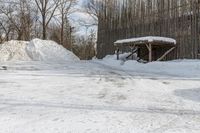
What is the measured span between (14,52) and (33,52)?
140 cm

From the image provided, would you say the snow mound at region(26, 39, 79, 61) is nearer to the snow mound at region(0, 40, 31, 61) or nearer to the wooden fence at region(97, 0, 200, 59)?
the snow mound at region(0, 40, 31, 61)

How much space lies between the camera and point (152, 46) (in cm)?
1891

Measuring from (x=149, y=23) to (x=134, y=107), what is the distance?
13815 mm

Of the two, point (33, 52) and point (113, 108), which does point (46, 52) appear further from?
point (113, 108)

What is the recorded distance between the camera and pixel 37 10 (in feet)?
126

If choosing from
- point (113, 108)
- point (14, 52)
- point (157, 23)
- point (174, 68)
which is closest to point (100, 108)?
point (113, 108)

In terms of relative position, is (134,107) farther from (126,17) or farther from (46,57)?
(46,57)

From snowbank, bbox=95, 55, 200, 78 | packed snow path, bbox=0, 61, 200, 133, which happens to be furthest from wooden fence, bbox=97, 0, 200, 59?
packed snow path, bbox=0, 61, 200, 133

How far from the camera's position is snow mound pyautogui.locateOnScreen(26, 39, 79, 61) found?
26828mm

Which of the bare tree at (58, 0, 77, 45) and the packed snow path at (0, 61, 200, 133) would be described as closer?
the packed snow path at (0, 61, 200, 133)

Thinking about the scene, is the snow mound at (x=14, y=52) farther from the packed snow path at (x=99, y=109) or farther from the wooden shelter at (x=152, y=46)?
the packed snow path at (x=99, y=109)

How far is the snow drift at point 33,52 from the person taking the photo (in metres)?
26.6

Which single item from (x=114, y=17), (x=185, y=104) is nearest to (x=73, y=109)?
(x=185, y=104)

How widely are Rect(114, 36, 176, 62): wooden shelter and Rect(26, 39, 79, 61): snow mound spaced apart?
6803 millimetres
